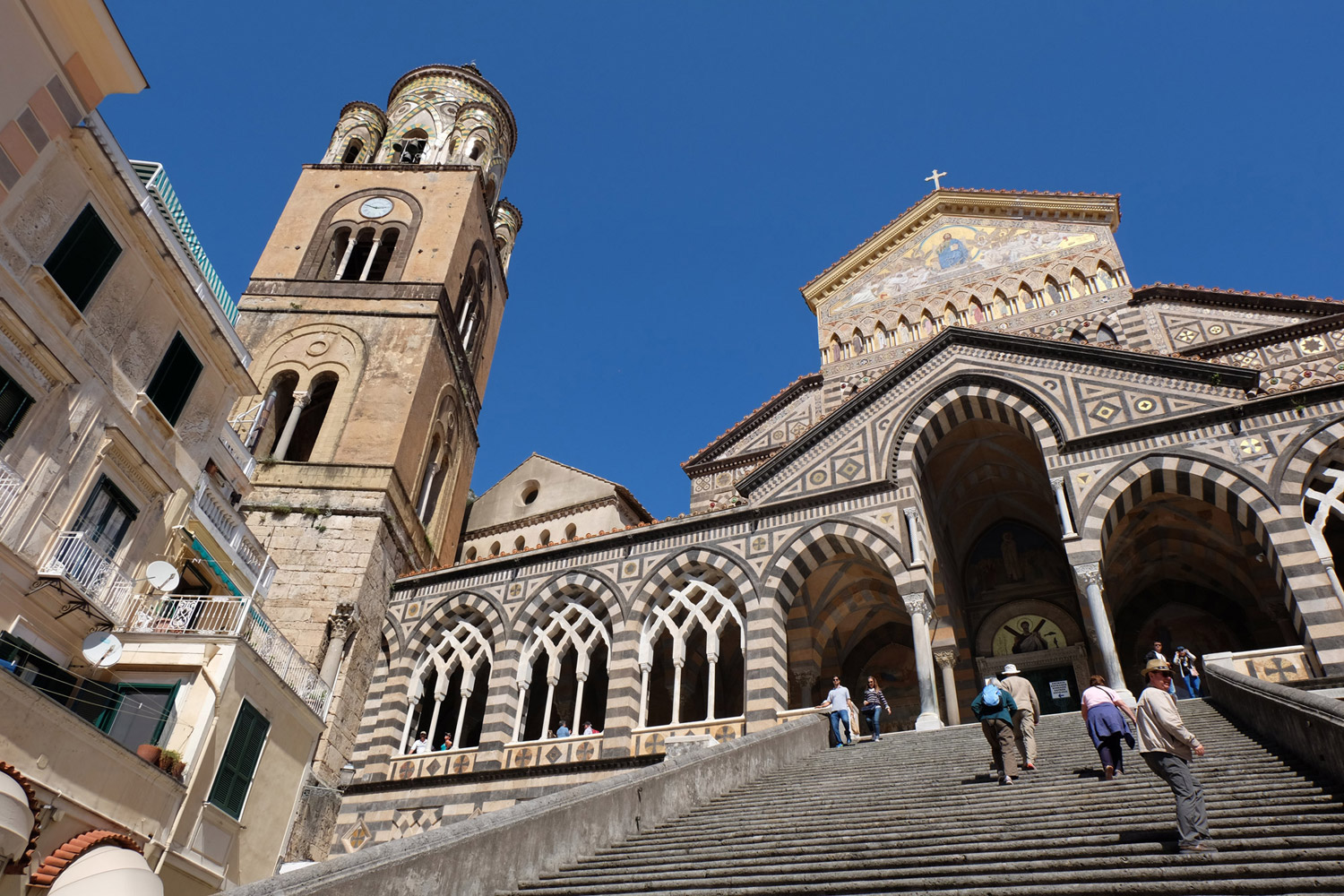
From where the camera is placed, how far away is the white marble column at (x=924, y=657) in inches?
593

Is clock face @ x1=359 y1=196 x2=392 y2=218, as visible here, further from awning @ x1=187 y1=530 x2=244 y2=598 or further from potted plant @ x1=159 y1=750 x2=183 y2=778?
potted plant @ x1=159 y1=750 x2=183 y2=778

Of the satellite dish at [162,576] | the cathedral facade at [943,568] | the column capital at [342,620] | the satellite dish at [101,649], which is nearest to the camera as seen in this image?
the satellite dish at [101,649]

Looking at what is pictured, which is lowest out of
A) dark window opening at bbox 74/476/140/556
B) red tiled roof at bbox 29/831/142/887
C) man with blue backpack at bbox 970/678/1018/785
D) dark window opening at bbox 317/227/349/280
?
red tiled roof at bbox 29/831/142/887

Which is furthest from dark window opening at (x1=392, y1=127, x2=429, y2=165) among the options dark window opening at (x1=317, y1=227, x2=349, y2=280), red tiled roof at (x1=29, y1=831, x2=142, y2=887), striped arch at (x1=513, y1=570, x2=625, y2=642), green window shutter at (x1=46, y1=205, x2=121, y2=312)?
red tiled roof at (x1=29, y1=831, x2=142, y2=887)

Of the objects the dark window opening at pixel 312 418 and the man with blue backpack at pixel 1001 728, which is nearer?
the man with blue backpack at pixel 1001 728

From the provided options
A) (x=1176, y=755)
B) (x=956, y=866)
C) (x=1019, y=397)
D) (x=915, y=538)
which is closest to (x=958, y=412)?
(x=1019, y=397)

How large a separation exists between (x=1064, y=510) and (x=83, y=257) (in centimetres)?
1644

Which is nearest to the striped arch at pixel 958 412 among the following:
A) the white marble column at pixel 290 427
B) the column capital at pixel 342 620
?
the column capital at pixel 342 620

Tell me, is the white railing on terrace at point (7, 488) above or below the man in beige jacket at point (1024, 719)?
above

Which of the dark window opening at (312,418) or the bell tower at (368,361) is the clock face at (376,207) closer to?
the bell tower at (368,361)

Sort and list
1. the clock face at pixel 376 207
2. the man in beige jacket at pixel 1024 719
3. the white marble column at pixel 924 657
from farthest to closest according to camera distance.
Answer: the clock face at pixel 376 207
the white marble column at pixel 924 657
the man in beige jacket at pixel 1024 719

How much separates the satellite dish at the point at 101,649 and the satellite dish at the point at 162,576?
934 mm

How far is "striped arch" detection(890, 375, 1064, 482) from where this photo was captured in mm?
17750

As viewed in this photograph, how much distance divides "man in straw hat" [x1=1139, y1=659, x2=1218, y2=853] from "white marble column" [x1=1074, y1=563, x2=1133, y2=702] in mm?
8588
